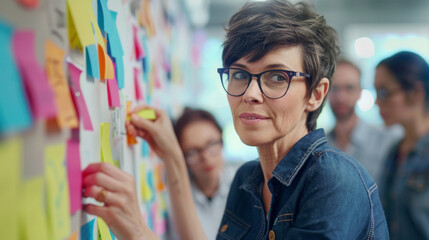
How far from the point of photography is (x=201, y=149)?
1.69m

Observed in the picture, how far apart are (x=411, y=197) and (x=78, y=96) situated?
1.54 meters

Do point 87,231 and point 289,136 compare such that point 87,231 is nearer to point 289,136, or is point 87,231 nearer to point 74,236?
point 74,236

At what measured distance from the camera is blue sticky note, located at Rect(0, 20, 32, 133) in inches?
17.0

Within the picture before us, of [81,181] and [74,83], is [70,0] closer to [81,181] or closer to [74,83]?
[74,83]

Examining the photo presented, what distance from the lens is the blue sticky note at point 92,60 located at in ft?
2.38

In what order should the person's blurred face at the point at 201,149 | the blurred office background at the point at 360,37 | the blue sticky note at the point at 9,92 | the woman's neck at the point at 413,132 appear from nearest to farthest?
the blue sticky note at the point at 9,92 < the person's blurred face at the point at 201,149 < the woman's neck at the point at 413,132 < the blurred office background at the point at 360,37

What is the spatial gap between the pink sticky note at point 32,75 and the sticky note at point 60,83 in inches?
1.3

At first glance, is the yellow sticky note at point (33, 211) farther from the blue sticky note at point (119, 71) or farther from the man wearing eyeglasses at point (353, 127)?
the man wearing eyeglasses at point (353, 127)

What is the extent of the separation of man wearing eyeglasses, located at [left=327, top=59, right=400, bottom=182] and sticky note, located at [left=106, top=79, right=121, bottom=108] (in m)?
1.62

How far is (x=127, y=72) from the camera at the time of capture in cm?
110

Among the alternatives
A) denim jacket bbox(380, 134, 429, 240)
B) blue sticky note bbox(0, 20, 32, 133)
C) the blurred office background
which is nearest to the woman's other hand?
blue sticky note bbox(0, 20, 32, 133)

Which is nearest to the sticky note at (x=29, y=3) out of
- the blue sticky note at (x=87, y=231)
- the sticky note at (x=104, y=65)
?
the sticky note at (x=104, y=65)

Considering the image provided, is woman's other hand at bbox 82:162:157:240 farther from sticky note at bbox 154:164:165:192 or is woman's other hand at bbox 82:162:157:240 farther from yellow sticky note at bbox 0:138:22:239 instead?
sticky note at bbox 154:164:165:192

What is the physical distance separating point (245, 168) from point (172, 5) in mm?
1565
